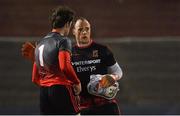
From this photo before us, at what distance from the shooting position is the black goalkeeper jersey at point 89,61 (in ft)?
21.7

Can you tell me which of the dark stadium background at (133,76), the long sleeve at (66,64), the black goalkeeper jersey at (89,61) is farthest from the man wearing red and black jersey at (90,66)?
the dark stadium background at (133,76)

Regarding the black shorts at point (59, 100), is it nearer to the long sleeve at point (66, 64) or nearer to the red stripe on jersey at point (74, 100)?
the red stripe on jersey at point (74, 100)

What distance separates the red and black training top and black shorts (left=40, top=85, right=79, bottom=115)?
57mm

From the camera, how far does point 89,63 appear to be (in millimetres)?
6645

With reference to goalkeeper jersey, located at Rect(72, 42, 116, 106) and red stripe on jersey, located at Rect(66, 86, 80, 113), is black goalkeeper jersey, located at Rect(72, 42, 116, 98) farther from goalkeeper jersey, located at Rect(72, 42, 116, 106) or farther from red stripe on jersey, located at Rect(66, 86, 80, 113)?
red stripe on jersey, located at Rect(66, 86, 80, 113)

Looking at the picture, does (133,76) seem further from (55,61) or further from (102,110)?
(55,61)

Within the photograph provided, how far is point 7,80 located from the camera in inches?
477

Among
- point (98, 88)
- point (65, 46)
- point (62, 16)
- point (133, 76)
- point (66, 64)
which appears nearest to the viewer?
point (66, 64)

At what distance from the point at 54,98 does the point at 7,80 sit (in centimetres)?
660

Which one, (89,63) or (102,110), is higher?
(89,63)

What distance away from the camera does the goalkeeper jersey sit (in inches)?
261

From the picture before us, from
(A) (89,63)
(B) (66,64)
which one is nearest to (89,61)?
(A) (89,63)

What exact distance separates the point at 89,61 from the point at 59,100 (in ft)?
3.61

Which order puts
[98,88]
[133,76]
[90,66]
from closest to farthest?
[98,88] → [90,66] → [133,76]
